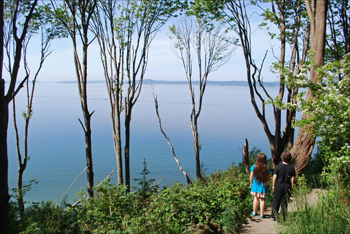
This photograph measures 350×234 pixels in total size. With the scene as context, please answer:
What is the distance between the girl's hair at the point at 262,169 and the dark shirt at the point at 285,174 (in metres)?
0.33

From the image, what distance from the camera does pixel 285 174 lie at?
5270 millimetres

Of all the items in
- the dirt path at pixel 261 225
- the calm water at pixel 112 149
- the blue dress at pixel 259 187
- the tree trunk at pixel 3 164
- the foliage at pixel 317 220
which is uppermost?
the tree trunk at pixel 3 164

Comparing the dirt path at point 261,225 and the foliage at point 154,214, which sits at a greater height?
the foliage at point 154,214

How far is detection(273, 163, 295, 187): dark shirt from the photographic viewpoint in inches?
207

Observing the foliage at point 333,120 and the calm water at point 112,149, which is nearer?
the foliage at point 333,120

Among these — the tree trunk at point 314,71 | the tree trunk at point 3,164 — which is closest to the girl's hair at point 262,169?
the tree trunk at point 314,71

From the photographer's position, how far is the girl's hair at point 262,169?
5.62 metres

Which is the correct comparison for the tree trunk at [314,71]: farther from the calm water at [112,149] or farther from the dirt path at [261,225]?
the calm water at [112,149]

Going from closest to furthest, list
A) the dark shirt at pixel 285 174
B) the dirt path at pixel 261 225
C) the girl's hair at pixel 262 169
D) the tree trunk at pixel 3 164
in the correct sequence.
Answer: the tree trunk at pixel 3 164 < the dirt path at pixel 261 225 < the dark shirt at pixel 285 174 < the girl's hair at pixel 262 169

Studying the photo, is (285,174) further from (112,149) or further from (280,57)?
(112,149)

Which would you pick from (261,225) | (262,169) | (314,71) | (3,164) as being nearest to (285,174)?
(262,169)

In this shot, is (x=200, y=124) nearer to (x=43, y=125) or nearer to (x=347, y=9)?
(x=43, y=125)

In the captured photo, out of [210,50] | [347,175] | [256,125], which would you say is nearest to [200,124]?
[256,125]

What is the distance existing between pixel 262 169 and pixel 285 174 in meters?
0.50
